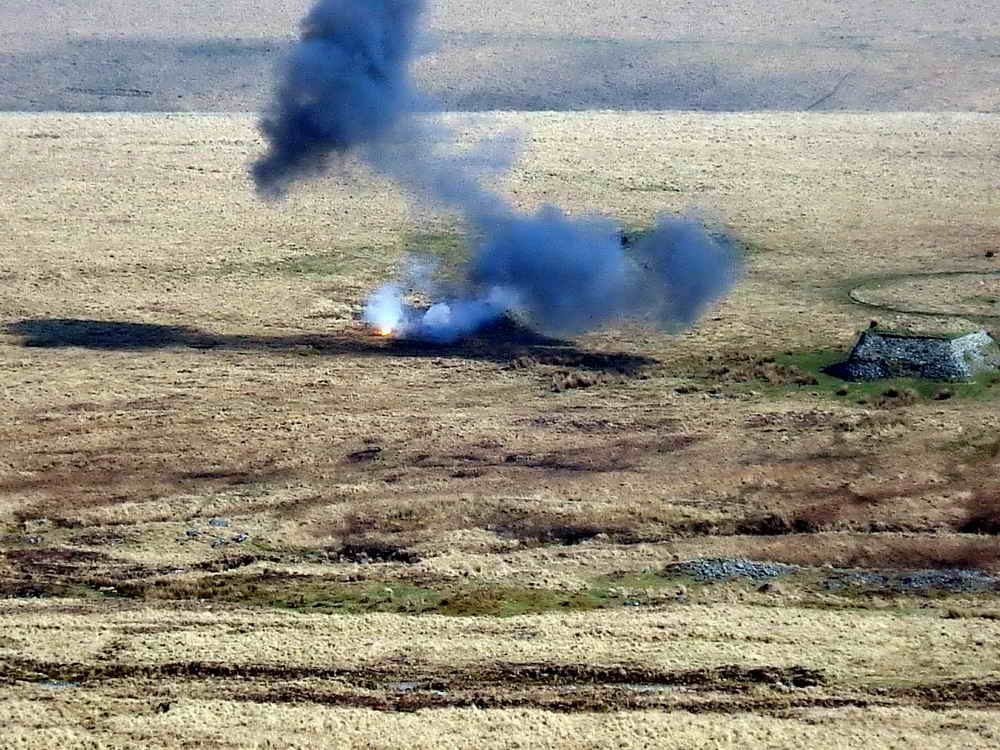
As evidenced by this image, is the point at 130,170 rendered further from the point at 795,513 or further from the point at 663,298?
the point at 795,513

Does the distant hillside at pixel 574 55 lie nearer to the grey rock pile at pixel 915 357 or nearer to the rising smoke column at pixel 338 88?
the rising smoke column at pixel 338 88

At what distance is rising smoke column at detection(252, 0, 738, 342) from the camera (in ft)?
151

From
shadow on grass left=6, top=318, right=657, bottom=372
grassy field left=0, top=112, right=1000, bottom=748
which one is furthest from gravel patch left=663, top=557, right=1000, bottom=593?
shadow on grass left=6, top=318, right=657, bottom=372

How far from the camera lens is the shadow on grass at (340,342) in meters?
45.8

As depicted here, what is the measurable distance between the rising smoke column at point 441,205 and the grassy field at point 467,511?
126 cm

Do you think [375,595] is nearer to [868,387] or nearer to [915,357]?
[868,387]

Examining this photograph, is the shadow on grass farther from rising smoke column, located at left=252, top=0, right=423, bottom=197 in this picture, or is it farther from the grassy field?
rising smoke column, located at left=252, top=0, right=423, bottom=197

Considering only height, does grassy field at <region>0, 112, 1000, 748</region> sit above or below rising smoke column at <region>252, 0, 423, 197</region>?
below

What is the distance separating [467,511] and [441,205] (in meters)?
16.3

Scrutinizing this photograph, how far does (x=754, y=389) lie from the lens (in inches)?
1687

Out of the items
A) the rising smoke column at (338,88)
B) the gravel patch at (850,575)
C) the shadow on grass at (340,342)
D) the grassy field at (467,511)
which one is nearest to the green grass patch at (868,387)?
the grassy field at (467,511)

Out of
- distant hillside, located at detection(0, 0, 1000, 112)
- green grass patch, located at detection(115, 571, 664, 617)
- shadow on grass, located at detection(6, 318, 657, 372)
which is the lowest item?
green grass patch, located at detection(115, 571, 664, 617)

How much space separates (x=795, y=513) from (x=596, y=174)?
144 ft

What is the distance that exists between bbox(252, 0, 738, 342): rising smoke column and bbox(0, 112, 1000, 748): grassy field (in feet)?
4.13
